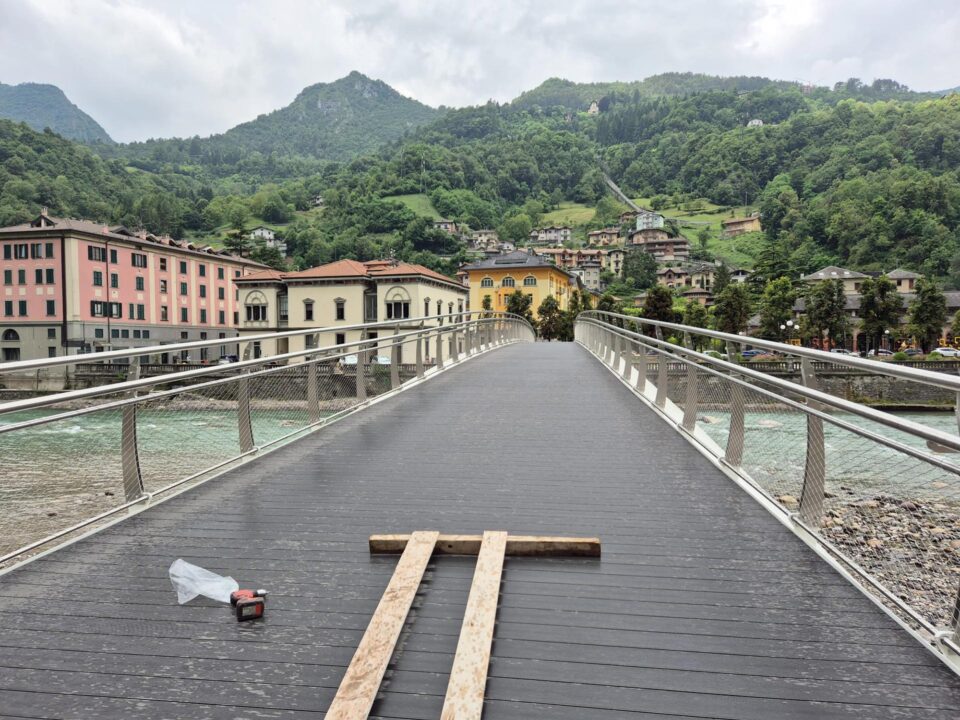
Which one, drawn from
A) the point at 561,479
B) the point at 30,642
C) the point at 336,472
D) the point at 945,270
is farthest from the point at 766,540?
the point at 945,270

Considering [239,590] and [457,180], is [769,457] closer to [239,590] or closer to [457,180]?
[239,590]

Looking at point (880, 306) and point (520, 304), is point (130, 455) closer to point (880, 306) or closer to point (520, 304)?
point (880, 306)

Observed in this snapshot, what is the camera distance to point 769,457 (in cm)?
470

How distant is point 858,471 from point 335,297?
60648mm

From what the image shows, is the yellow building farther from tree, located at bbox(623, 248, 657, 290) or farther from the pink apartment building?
the pink apartment building

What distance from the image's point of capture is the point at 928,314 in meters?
61.6

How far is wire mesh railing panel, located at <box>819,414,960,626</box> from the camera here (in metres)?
2.61

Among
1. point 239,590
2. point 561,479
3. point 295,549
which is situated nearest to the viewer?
point 239,590

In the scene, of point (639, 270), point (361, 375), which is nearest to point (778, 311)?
point (639, 270)

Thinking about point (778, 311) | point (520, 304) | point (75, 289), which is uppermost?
point (75, 289)

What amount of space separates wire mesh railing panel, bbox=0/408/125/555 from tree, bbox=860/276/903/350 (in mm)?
70875

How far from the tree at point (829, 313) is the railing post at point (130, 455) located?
238ft

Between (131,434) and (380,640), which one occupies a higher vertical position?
(131,434)

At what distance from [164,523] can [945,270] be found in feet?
401
